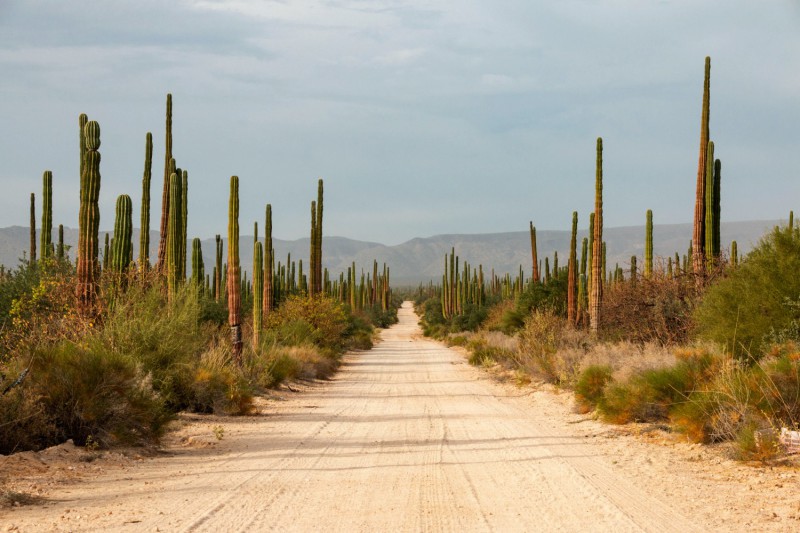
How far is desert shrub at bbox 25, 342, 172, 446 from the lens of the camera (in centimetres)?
1102

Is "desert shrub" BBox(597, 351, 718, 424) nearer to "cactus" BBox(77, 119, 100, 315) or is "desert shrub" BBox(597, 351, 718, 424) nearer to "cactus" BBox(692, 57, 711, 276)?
"cactus" BBox(77, 119, 100, 315)

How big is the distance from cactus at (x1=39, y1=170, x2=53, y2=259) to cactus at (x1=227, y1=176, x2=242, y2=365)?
27.0 feet

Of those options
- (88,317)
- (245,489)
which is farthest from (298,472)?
(88,317)

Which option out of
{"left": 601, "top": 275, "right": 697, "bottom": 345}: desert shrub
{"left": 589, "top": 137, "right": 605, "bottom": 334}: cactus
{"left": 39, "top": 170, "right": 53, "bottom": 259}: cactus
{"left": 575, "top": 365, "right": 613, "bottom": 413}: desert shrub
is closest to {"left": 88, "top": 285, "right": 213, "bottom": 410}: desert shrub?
{"left": 575, "top": 365, "right": 613, "bottom": 413}: desert shrub

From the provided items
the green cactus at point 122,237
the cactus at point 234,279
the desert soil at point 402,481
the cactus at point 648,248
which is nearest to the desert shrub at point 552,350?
the cactus at point 648,248

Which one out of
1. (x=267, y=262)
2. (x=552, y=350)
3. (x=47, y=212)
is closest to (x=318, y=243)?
(x=267, y=262)

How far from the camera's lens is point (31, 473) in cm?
945

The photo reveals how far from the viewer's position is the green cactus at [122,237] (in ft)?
63.1

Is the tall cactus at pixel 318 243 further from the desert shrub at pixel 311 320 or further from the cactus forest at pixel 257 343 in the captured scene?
the cactus forest at pixel 257 343

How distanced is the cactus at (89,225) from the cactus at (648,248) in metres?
15.9

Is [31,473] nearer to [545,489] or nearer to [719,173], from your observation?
[545,489]

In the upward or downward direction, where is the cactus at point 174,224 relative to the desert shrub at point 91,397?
upward

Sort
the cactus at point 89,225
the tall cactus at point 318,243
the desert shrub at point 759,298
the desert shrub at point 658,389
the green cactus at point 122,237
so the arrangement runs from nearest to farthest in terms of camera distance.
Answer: the desert shrub at point 658,389
the desert shrub at point 759,298
the cactus at point 89,225
the green cactus at point 122,237
the tall cactus at point 318,243

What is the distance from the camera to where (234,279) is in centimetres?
2266
